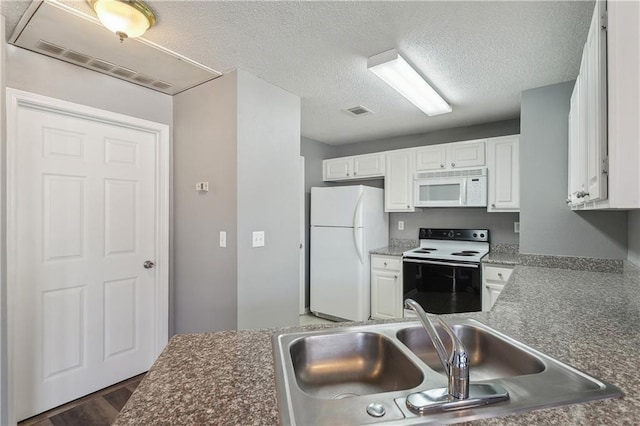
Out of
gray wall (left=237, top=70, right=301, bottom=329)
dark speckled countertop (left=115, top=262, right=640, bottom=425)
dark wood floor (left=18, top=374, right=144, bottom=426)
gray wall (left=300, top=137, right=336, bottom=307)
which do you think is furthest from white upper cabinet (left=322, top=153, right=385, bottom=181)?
dark wood floor (left=18, top=374, right=144, bottom=426)

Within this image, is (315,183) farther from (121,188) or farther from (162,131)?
(121,188)

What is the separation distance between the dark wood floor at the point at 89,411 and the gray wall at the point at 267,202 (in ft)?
3.22

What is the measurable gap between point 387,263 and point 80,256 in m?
2.78

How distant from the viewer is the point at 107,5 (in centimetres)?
142

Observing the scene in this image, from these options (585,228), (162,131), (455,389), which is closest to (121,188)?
(162,131)

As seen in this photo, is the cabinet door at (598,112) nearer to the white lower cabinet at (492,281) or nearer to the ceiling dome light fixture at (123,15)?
the white lower cabinet at (492,281)

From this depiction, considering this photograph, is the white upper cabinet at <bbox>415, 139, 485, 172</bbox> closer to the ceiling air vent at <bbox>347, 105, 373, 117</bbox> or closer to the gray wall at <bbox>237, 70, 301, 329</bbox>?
the ceiling air vent at <bbox>347, 105, 373, 117</bbox>

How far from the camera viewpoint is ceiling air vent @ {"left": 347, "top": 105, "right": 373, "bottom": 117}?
9.61 ft

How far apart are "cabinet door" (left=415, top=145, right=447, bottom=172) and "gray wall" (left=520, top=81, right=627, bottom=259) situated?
0.94 meters

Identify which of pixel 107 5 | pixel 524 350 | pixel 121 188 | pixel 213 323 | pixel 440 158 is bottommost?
pixel 213 323

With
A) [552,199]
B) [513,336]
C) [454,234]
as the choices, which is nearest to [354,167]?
[454,234]

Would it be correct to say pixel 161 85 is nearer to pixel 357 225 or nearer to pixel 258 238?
pixel 258 238

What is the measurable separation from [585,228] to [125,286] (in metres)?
3.47

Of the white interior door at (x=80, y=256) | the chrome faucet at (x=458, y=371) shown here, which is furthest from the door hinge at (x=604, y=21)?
the white interior door at (x=80, y=256)
